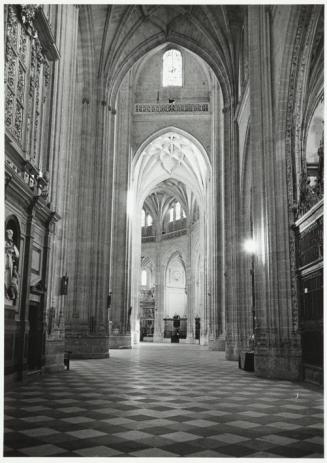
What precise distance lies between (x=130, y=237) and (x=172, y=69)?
1245 cm

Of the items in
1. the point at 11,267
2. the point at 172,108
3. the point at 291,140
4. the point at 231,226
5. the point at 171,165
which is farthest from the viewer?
the point at 171,165

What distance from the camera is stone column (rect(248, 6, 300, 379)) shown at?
1228cm

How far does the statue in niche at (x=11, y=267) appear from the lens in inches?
336

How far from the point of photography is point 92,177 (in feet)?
68.2

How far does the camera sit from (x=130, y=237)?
30.3m

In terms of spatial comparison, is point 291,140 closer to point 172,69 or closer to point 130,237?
point 130,237

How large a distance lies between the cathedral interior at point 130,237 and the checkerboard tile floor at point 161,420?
0.03 meters

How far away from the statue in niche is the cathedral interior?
0.04 meters

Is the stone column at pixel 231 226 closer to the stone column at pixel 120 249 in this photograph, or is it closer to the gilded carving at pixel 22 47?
the stone column at pixel 120 249

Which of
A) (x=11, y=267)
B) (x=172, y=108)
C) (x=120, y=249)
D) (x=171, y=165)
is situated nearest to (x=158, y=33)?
(x=172, y=108)

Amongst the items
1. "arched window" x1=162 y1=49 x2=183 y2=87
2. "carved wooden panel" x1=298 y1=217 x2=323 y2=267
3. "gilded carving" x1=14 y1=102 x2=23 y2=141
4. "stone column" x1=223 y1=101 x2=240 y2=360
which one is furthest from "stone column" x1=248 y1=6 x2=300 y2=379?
"arched window" x1=162 y1=49 x2=183 y2=87

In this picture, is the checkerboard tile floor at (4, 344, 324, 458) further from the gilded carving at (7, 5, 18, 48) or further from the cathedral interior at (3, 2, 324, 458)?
the gilded carving at (7, 5, 18, 48)

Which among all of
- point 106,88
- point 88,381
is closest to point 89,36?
point 106,88

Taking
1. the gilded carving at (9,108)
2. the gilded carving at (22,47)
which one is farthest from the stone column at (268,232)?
the gilded carving at (9,108)
